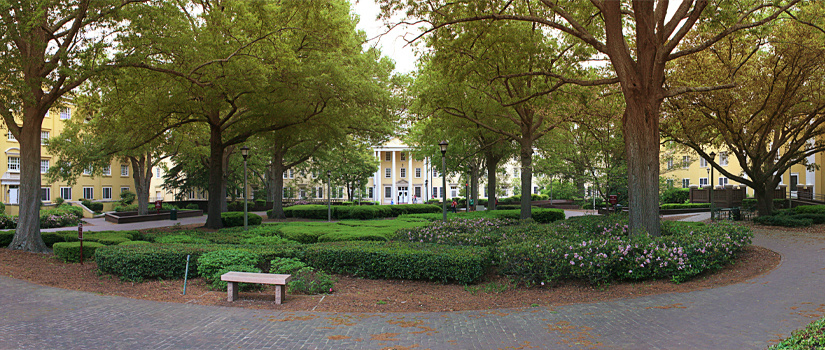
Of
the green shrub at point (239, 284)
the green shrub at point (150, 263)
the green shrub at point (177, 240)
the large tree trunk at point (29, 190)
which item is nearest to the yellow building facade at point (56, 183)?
the large tree trunk at point (29, 190)

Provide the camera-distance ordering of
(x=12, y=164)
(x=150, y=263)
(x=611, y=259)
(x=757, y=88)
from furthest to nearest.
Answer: (x=12, y=164) → (x=757, y=88) → (x=150, y=263) → (x=611, y=259)

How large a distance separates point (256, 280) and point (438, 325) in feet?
10.5

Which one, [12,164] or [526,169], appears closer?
[526,169]

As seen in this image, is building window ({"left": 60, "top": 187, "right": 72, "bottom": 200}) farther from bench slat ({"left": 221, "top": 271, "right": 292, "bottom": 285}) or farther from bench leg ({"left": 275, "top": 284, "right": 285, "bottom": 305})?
bench leg ({"left": 275, "top": 284, "right": 285, "bottom": 305})

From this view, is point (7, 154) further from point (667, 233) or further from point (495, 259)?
point (667, 233)

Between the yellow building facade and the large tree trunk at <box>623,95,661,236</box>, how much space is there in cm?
3276

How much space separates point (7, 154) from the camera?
125 ft

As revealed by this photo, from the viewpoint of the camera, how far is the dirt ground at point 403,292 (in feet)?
24.6

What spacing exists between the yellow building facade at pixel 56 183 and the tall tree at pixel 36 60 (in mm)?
18835

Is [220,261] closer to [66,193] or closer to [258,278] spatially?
[258,278]

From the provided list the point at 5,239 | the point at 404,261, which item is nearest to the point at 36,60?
the point at 5,239

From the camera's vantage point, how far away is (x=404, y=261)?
913 centimetres

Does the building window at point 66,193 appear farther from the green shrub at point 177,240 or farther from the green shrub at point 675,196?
the green shrub at point 675,196

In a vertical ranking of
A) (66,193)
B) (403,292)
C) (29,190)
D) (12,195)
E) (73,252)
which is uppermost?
(29,190)
